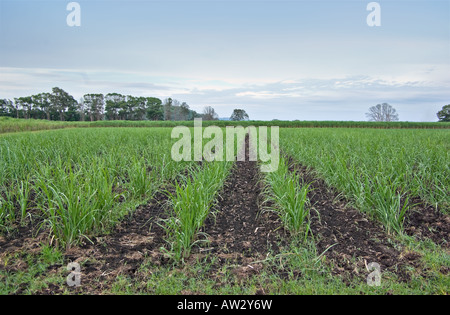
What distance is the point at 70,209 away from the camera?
2.90 m

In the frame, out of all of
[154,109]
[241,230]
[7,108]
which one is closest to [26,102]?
[7,108]

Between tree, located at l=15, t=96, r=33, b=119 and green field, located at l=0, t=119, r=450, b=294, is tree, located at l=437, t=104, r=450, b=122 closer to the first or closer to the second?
green field, located at l=0, t=119, r=450, b=294

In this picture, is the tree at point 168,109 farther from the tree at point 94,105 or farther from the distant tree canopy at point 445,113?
the distant tree canopy at point 445,113

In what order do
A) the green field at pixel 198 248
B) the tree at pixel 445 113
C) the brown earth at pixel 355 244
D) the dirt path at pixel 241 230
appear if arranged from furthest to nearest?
the tree at pixel 445 113
the dirt path at pixel 241 230
the brown earth at pixel 355 244
the green field at pixel 198 248

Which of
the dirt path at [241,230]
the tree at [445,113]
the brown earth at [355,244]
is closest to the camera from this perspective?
the brown earth at [355,244]

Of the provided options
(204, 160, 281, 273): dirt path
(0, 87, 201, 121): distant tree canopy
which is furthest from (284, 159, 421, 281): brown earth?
(0, 87, 201, 121): distant tree canopy

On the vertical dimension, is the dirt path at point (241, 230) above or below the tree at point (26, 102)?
→ below

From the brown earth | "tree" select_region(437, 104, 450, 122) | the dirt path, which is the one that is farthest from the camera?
"tree" select_region(437, 104, 450, 122)

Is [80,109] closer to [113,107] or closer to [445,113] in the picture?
[113,107]

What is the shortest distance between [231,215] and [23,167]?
154 inches

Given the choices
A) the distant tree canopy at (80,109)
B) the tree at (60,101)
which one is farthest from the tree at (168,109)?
the tree at (60,101)

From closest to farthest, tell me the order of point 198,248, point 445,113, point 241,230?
1. point 198,248
2. point 241,230
3. point 445,113
